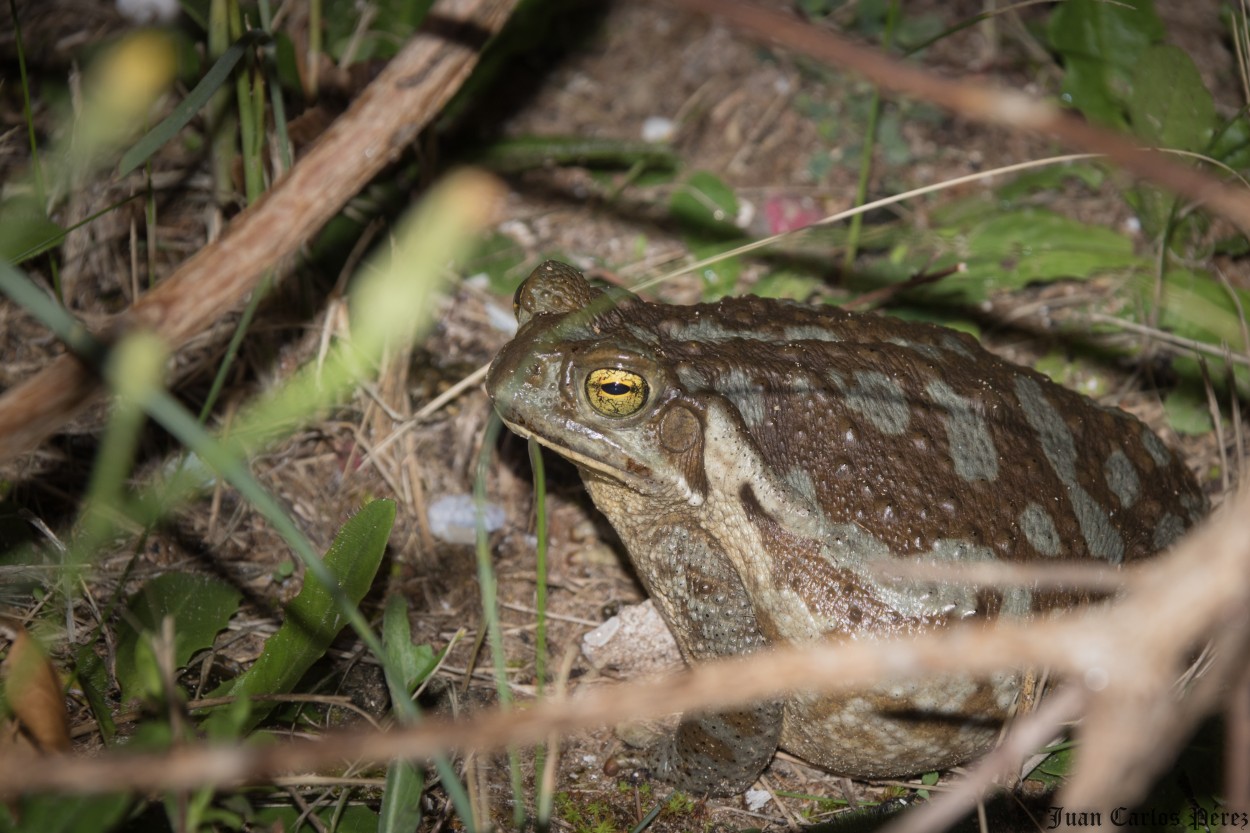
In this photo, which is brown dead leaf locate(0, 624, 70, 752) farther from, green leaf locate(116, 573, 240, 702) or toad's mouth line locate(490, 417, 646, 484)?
toad's mouth line locate(490, 417, 646, 484)

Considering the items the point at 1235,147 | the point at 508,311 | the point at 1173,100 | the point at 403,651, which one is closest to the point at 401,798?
the point at 403,651

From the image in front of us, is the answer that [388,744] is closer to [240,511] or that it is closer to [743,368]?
[743,368]

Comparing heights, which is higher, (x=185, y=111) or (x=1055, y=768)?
(x=185, y=111)

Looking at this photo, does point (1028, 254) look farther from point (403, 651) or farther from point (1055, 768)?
point (403, 651)

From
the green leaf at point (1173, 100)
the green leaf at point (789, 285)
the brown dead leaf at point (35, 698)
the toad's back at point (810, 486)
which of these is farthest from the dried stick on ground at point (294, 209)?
the green leaf at point (1173, 100)

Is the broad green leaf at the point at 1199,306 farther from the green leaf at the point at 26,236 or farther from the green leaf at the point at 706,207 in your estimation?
the green leaf at the point at 26,236

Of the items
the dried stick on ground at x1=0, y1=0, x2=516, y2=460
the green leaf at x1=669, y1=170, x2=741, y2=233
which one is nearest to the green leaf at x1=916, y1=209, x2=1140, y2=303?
the green leaf at x1=669, y1=170, x2=741, y2=233

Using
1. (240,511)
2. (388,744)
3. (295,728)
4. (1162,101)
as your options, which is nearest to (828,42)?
(388,744)
